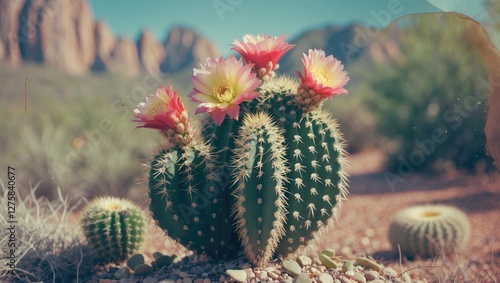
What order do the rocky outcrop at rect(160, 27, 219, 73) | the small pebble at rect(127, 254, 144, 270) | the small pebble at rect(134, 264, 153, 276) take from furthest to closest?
1. the rocky outcrop at rect(160, 27, 219, 73)
2. the small pebble at rect(127, 254, 144, 270)
3. the small pebble at rect(134, 264, 153, 276)

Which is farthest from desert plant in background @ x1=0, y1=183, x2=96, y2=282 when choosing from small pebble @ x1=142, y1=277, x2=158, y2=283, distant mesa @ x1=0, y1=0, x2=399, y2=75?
distant mesa @ x1=0, y1=0, x2=399, y2=75

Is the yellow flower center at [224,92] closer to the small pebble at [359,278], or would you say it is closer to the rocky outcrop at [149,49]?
the small pebble at [359,278]

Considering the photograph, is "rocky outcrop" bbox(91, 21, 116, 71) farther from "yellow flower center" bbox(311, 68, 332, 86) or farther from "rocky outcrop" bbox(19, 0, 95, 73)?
"yellow flower center" bbox(311, 68, 332, 86)

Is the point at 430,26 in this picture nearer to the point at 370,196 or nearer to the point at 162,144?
the point at 370,196

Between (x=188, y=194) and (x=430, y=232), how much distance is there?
1.87 m

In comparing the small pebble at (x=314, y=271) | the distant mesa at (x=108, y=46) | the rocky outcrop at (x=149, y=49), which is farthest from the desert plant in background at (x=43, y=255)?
the rocky outcrop at (x=149, y=49)

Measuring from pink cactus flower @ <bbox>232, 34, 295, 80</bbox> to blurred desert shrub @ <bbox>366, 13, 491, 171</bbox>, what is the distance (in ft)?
13.9

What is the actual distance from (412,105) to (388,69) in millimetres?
1681

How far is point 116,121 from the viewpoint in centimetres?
716

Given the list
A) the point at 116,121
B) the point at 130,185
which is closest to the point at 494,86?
the point at 130,185

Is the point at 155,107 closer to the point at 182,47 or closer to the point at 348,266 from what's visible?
the point at 348,266

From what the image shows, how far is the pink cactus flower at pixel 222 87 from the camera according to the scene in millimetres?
2504

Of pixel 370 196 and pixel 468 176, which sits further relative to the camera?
pixel 468 176

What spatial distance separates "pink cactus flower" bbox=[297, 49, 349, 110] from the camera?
2553mm
